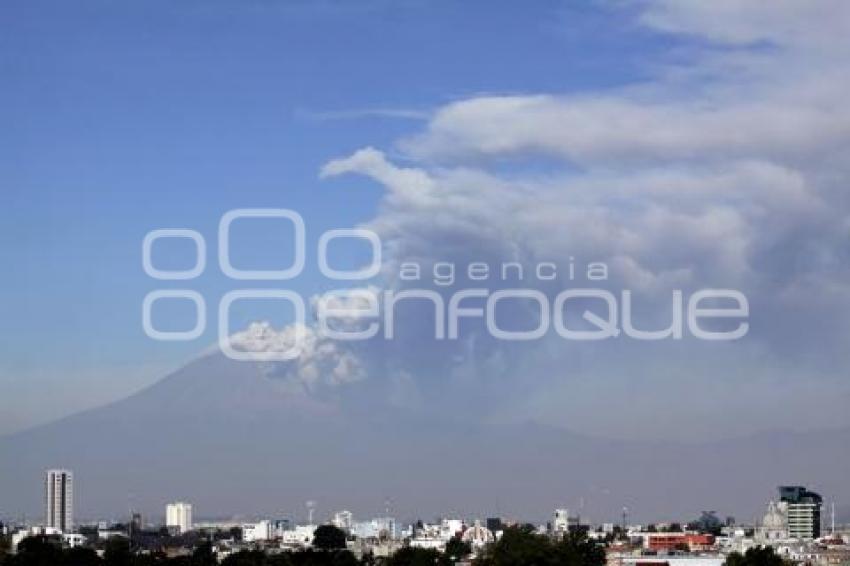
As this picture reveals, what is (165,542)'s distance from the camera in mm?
183500

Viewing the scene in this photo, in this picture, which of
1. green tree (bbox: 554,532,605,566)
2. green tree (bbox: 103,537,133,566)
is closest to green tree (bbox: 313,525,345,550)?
green tree (bbox: 554,532,605,566)

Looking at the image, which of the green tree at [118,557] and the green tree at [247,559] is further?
the green tree at [247,559]

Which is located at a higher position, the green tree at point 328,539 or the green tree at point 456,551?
the green tree at point 328,539

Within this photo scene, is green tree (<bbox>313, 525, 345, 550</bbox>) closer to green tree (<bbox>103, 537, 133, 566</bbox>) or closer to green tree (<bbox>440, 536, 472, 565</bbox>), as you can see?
green tree (<bbox>440, 536, 472, 565</bbox>)

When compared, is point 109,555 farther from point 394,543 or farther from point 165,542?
point 165,542

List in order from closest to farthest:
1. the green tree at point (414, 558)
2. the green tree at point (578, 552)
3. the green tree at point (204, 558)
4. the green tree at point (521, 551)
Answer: the green tree at point (521, 551) < the green tree at point (578, 552) < the green tree at point (414, 558) < the green tree at point (204, 558)

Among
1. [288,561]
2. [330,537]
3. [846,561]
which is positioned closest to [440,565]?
[288,561]

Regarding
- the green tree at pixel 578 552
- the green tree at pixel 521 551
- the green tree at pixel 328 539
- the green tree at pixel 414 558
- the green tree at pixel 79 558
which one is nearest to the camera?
the green tree at pixel 521 551

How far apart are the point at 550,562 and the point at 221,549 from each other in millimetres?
63656

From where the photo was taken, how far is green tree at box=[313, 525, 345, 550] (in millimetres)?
142000

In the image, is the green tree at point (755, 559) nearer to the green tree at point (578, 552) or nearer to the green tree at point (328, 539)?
the green tree at point (578, 552)

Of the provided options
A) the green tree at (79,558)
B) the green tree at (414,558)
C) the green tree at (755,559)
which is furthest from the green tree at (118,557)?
the green tree at (755,559)

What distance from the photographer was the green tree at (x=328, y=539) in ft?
466

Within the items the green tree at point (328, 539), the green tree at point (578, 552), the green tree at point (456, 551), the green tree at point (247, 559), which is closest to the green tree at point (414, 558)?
the green tree at point (456, 551)
